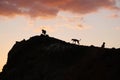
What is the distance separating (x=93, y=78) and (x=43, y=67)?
52.7ft

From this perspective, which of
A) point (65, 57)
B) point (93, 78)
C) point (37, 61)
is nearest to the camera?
point (93, 78)

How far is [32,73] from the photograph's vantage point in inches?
2458

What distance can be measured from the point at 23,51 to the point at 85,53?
21.7 meters

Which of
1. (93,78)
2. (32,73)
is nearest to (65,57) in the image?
(32,73)

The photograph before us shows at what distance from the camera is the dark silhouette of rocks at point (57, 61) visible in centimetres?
4819

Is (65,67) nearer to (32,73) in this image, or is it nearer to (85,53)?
(85,53)

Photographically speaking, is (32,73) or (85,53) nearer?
(85,53)

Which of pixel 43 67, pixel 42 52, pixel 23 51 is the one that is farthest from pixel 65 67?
pixel 23 51

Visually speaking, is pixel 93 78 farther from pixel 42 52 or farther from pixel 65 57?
pixel 42 52

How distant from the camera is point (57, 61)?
197 ft

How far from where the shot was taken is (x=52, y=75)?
55.8 meters

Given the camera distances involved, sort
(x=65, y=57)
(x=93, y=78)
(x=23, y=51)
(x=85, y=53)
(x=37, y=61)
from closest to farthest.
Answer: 1. (x=93, y=78)
2. (x=85, y=53)
3. (x=65, y=57)
4. (x=37, y=61)
5. (x=23, y=51)

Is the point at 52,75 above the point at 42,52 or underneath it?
underneath

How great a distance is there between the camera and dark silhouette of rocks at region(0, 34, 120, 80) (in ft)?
158
